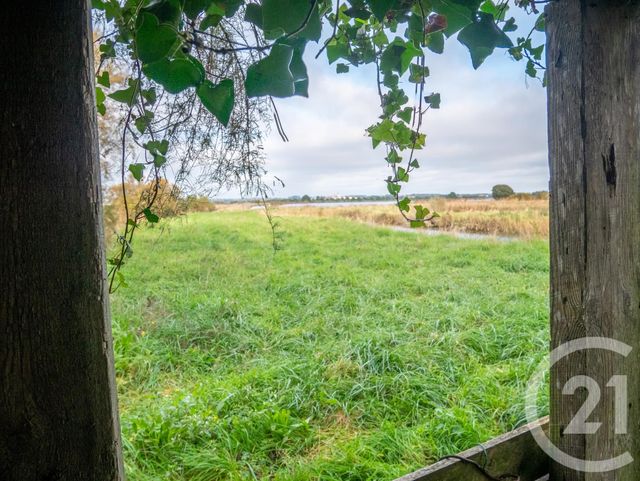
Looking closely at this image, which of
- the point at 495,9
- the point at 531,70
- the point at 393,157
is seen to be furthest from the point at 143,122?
the point at 531,70

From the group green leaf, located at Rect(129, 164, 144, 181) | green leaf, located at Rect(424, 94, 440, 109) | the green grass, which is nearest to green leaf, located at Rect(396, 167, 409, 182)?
green leaf, located at Rect(424, 94, 440, 109)

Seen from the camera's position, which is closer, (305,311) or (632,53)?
(632,53)

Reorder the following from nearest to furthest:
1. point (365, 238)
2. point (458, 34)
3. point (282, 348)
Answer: point (458, 34) < point (282, 348) < point (365, 238)

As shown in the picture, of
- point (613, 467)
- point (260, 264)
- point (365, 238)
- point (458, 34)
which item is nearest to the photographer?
point (458, 34)

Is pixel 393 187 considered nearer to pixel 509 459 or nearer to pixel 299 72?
pixel 299 72

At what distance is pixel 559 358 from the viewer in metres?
0.66

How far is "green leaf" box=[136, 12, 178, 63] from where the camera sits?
33 centimetres

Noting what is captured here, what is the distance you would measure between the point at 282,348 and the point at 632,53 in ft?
8.18

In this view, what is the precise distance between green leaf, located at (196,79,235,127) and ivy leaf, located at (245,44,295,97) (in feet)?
0.08

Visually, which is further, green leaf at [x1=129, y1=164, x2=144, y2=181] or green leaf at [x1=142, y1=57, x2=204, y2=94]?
green leaf at [x1=129, y1=164, x2=144, y2=181]

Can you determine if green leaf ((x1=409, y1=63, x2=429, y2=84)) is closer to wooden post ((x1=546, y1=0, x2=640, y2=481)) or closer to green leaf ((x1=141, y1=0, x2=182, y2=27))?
wooden post ((x1=546, y1=0, x2=640, y2=481))

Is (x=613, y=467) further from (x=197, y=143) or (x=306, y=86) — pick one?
(x=197, y=143)

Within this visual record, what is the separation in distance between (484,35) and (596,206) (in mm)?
345

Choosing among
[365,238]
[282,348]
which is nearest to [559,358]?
[282,348]
